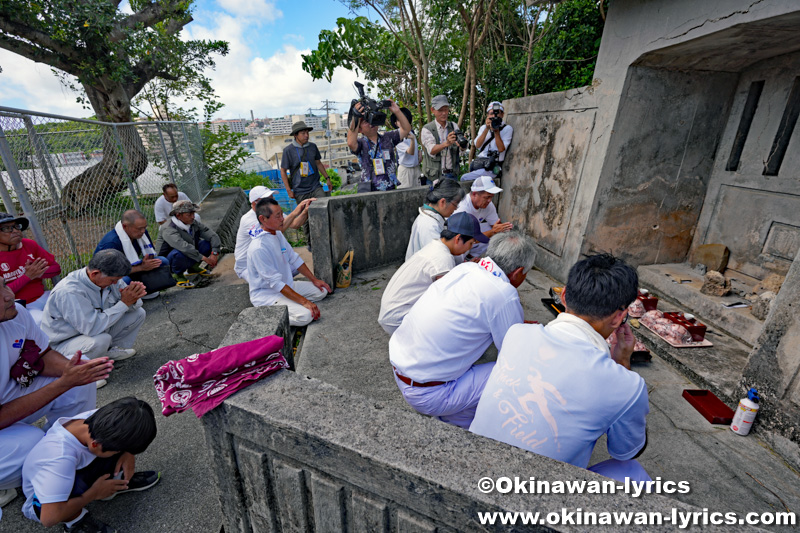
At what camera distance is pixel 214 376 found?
5.16 feet

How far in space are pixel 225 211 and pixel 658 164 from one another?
8.47m

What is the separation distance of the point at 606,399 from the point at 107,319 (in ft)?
12.8

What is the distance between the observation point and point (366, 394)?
323 centimetres

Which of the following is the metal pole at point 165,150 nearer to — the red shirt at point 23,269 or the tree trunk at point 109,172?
the tree trunk at point 109,172

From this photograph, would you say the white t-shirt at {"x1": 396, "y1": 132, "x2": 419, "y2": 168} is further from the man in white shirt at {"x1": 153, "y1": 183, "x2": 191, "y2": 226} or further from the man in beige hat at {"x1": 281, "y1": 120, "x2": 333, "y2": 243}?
the man in white shirt at {"x1": 153, "y1": 183, "x2": 191, "y2": 226}

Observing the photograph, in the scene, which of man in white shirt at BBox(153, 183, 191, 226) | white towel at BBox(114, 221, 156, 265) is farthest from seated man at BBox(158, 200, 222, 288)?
white towel at BBox(114, 221, 156, 265)

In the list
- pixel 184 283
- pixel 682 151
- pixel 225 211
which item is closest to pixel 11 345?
pixel 184 283

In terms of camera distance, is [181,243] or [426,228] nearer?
[426,228]

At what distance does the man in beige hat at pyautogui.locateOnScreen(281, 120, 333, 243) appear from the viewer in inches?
231

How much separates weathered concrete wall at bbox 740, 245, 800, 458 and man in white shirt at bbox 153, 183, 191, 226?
24.6 ft

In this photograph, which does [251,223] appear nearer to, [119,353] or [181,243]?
[181,243]

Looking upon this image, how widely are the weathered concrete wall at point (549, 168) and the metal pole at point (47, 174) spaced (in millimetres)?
6125

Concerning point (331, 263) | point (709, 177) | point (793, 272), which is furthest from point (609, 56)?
point (331, 263)

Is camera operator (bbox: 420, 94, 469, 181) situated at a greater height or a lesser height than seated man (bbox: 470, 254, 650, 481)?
greater
